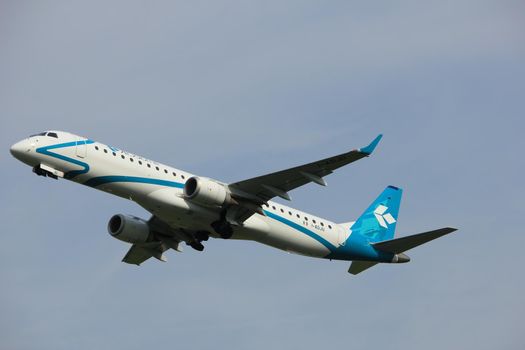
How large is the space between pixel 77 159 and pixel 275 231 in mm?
10104

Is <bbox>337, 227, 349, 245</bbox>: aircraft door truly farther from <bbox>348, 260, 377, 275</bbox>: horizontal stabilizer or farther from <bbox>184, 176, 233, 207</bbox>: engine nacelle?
<bbox>184, 176, 233, 207</bbox>: engine nacelle

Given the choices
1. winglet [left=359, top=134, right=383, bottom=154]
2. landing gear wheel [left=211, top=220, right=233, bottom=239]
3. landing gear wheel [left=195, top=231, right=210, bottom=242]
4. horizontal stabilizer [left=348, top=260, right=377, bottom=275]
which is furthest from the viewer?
horizontal stabilizer [left=348, top=260, right=377, bottom=275]

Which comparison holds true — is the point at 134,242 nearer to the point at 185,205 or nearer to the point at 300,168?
the point at 185,205

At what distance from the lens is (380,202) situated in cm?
5281

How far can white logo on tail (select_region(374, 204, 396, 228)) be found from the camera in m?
51.6

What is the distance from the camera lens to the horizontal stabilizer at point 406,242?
4481 cm

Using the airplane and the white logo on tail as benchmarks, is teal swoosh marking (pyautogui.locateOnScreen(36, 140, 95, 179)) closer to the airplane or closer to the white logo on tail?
the airplane

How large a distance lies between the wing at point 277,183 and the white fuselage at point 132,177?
42.1 inches

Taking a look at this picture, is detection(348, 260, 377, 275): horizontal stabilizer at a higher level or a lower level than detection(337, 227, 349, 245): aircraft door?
lower

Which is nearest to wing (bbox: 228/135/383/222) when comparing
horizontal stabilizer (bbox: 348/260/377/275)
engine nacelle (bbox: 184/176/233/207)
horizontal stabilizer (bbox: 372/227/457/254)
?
engine nacelle (bbox: 184/176/233/207)

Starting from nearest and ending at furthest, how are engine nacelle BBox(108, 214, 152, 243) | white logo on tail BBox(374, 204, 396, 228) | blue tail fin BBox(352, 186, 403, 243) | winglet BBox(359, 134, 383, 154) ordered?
winglet BBox(359, 134, 383, 154), engine nacelle BBox(108, 214, 152, 243), blue tail fin BBox(352, 186, 403, 243), white logo on tail BBox(374, 204, 396, 228)

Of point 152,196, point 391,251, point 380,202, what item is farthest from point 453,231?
point 152,196

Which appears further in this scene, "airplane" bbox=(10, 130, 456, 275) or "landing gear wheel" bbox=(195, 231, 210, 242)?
"landing gear wheel" bbox=(195, 231, 210, 242)

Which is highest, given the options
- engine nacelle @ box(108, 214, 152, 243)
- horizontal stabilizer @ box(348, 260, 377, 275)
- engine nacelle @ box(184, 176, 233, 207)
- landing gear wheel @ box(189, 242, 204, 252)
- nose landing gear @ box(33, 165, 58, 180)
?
nose landing gear @ box(33, 165, 58, 180)
